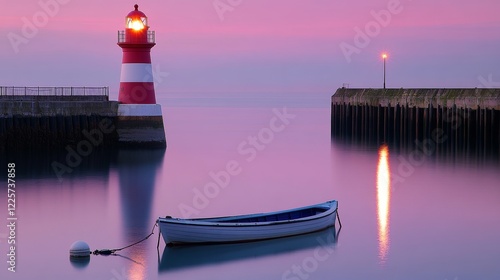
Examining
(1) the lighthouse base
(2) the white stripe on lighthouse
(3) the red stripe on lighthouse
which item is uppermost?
(2) the white stripe on lighthouse

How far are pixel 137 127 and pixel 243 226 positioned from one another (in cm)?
1682

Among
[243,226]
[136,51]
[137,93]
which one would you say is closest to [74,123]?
[137,93]

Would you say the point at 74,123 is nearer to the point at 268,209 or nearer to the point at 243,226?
the point at 268,209

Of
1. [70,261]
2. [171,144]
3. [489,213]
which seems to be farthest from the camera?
[171,144]

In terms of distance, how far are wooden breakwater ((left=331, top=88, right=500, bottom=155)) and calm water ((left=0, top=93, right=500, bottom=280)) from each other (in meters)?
3.41

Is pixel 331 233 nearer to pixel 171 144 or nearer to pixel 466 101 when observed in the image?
pixel 466 101

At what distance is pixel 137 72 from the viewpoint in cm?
3178

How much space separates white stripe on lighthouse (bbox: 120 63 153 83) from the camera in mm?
31750

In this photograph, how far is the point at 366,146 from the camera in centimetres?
4150

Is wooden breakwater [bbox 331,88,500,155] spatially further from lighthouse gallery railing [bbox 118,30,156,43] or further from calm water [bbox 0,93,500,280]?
lighthouse gallery railing [bbox 118,30,156,43]

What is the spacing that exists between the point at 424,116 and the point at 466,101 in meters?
3.48

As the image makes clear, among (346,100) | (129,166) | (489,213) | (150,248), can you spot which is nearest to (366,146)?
(346,100)

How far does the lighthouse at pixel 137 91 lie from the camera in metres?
31.8

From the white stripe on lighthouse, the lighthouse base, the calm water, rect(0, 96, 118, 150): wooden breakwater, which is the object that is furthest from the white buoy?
the lighthouse base
